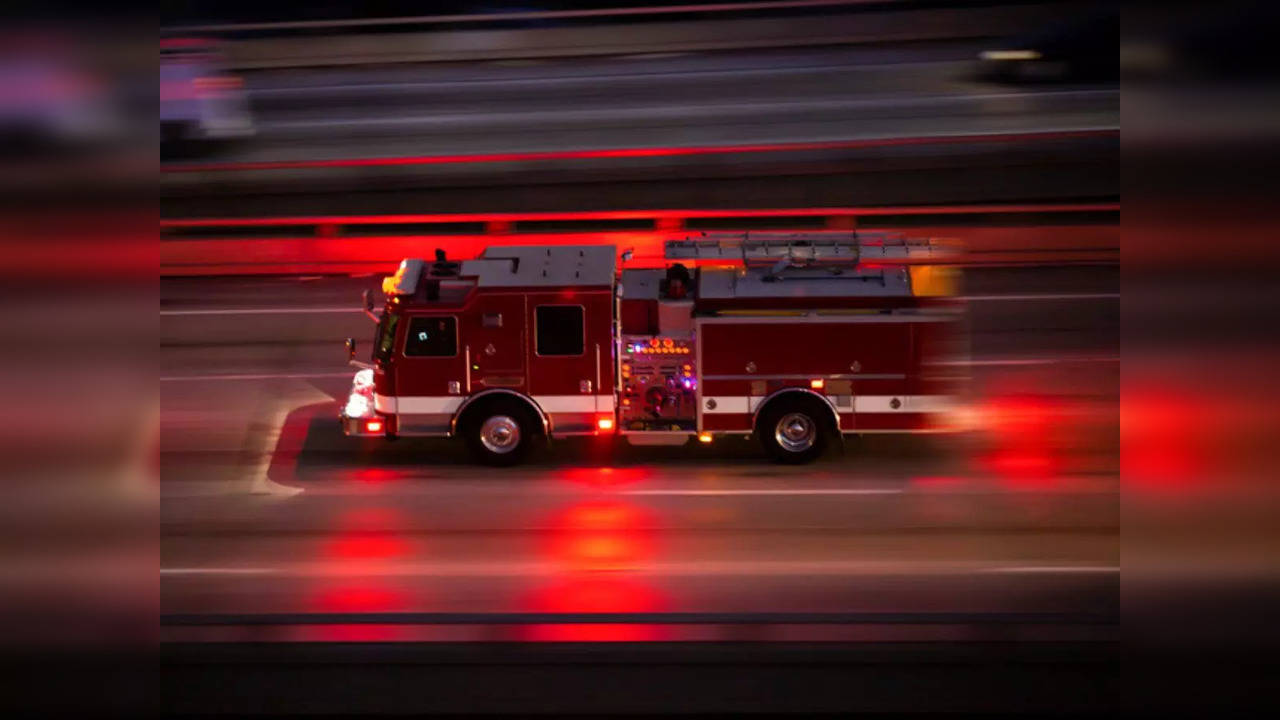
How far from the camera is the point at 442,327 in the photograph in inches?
504

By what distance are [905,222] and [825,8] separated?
855 cm

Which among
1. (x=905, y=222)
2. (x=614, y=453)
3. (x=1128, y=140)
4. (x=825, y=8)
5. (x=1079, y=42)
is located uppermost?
(x=825, y=8)

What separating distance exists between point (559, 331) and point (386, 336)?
1.60 metres

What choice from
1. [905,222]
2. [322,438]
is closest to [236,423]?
[322,438]

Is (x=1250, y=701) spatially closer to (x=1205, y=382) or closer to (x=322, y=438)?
(x=1205, y=382)

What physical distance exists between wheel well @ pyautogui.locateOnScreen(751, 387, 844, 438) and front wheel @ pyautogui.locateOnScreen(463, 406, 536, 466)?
2.02 m

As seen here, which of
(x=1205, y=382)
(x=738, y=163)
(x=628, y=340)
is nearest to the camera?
(x=1205, y=382)

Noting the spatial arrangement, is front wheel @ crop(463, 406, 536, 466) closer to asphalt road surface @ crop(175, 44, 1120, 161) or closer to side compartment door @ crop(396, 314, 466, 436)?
side compartment door @ crop(396, 314, 466, 436)

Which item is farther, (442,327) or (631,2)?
(631,2)

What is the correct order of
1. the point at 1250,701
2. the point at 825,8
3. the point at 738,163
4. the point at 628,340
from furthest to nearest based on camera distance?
the point at 825,8 < the point at 738,163 < the point at 628,340 < the point at 1250,701

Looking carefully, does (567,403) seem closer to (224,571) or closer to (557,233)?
(224,571)

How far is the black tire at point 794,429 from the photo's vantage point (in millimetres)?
12750

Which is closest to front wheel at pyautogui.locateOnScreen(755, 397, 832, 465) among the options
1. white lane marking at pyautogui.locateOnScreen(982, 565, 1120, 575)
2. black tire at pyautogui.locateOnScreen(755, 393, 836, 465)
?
black tire at pyautogui.locateOnScreen(755, 393, 836, 465)

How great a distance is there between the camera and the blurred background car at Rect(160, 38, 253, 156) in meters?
21.1
